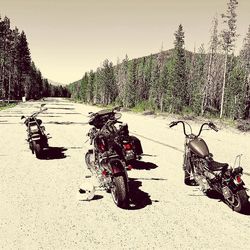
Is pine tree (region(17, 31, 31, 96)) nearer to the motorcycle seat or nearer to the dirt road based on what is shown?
the dirt road

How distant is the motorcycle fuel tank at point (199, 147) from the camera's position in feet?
19.5

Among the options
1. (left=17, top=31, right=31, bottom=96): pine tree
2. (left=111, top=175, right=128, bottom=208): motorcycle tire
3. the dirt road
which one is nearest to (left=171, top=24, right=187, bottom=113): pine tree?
(left=17, top=31, right=31, bottom=96): pine tree

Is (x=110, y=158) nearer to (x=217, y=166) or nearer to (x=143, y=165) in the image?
(x=217, y=166)

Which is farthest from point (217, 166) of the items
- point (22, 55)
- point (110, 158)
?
point (22, 55)

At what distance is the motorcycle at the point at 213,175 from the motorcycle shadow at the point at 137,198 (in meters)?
1.07

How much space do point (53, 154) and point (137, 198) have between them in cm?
503

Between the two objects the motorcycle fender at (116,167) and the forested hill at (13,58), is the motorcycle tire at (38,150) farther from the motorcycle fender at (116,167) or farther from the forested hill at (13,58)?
the forested hill at (13,58)

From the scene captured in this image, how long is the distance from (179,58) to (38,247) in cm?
5200

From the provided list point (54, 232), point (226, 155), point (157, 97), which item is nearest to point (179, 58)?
point (157, 97)

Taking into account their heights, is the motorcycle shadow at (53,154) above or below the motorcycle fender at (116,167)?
below

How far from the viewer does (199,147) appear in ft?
20.0

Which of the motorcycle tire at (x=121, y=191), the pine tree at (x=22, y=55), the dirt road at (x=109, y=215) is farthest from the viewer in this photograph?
the pine tree at (x=22, y=55)

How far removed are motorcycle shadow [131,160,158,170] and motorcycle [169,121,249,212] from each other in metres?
1.85

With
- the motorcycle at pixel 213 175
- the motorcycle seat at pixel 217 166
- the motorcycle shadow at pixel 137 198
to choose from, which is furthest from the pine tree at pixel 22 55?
the motorcycle seat at pixel 217 166
